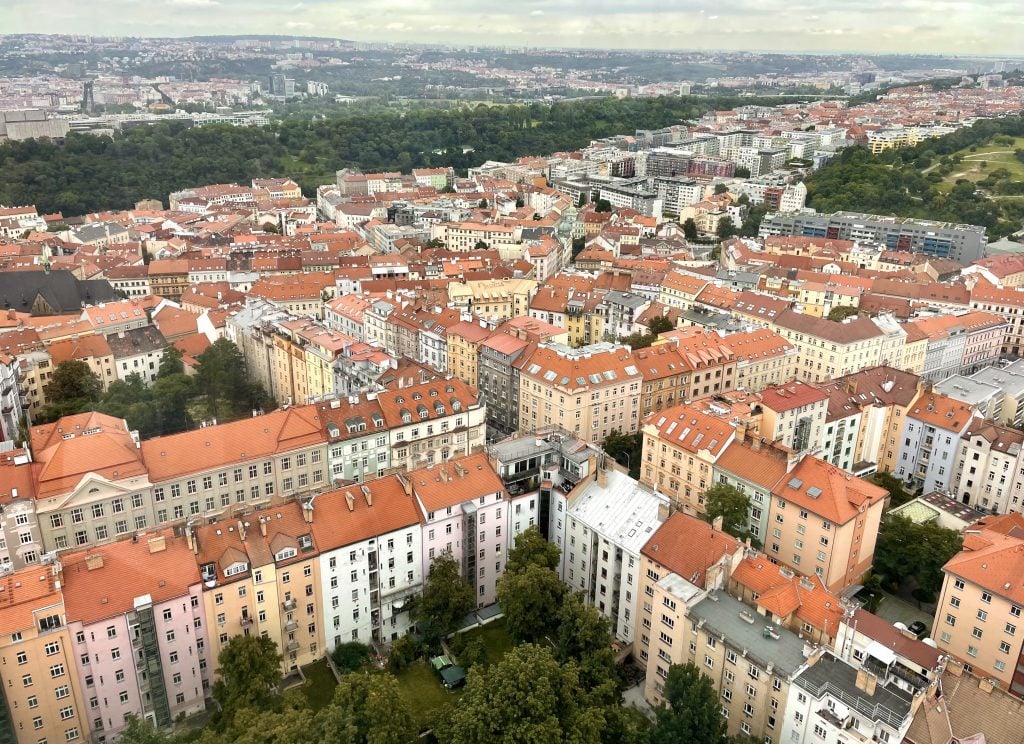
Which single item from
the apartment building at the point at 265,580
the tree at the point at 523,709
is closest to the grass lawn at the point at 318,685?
the apartment building at the point at 265,580

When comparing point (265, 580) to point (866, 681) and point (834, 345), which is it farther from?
point (834, 345)

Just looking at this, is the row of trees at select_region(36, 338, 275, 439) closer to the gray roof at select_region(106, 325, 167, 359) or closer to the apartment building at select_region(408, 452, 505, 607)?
the gray roof at select_region(106, 325, 167, 359)

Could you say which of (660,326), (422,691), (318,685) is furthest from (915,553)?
(660,326)

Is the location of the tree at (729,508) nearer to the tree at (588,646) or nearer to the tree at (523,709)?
the tree at (588,646)

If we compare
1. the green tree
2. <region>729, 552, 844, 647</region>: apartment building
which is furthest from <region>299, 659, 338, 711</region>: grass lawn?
the green tree

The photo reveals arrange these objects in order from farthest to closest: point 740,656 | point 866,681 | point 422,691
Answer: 1. point 422,691
2. point 740,656
3. point 866,681

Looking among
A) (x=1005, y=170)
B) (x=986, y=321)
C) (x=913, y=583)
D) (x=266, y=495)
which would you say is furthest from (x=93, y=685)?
(x=1005, y=170)
